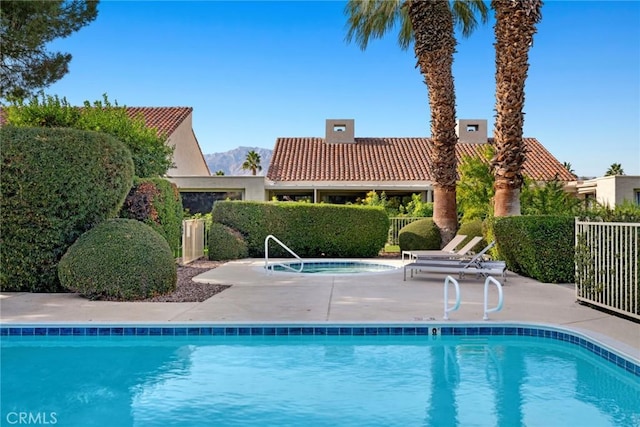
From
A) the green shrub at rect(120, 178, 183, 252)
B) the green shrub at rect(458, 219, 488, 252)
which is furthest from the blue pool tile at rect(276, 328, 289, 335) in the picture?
the green shrub at rect(458, 219, 488, 252)

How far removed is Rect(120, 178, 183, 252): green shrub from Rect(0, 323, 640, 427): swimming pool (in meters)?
6.77

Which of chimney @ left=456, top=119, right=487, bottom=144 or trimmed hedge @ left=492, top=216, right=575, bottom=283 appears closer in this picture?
trimmed hedge @ left=492, top=216, right=575, bottom=283

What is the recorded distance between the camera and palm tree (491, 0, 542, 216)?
15.6 m

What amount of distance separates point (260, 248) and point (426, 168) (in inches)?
612

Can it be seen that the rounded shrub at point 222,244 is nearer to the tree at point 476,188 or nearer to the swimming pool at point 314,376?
the tree at point 476,188

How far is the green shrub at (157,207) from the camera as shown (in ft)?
48.7

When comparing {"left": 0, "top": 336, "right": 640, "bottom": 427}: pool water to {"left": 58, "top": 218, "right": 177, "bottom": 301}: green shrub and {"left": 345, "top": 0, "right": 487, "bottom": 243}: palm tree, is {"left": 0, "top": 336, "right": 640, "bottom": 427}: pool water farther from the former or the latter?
{"left": 345, "top": 0, "right": 487, "bottom": 243}: palm tree

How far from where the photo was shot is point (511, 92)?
1583 centimetres

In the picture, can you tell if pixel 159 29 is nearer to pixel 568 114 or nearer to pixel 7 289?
pixel 7 289

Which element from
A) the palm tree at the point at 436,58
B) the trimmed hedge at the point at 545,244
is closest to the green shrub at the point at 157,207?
the trimmed hedge at the point at 545,244

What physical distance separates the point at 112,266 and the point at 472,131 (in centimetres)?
3199

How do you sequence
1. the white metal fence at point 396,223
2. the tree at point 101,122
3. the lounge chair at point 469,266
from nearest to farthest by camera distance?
the lounge chair at point 469,266 → the tree at point 101,122 → the white metal fence at point 396,223

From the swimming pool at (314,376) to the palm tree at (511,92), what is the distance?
831 centimetres

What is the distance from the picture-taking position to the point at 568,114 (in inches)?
1033
